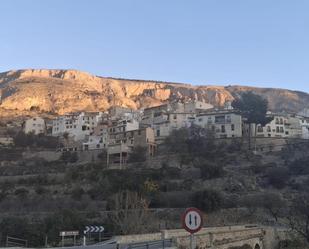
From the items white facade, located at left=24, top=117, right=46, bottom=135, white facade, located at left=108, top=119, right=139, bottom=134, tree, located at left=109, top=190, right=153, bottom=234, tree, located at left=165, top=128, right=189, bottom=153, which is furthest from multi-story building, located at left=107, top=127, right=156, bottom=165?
tree, located at left=109, top=190, right=153, bottom=234

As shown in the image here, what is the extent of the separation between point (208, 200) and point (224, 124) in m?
36.3

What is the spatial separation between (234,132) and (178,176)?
23.3 meters

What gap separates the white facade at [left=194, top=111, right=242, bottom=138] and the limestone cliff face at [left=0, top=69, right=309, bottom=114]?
58279mm

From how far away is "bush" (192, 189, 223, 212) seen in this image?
56.2m

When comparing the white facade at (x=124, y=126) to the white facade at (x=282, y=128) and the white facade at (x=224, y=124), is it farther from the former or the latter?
the white facade at (x=282, y=128)

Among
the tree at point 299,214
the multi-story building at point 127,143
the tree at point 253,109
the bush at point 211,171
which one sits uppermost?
the tree at point 253,109

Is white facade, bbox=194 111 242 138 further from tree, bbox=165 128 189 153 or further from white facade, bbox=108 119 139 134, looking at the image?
white facade, bbox=108 119 139 134

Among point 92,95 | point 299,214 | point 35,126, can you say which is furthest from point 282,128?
point 92,95

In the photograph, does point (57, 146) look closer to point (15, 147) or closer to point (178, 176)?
point (15, 147)

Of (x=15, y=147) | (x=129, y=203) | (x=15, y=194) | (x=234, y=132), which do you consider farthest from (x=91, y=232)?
(x=15, y=147)

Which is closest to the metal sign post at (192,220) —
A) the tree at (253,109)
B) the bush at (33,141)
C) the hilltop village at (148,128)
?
the hilltop village at (148,128)

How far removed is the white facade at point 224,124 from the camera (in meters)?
90.4

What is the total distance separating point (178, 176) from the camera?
7025 cm

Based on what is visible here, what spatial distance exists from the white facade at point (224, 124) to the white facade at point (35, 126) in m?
35.5
